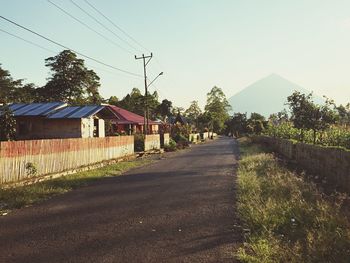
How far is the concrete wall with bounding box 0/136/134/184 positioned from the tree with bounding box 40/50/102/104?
45878 mm

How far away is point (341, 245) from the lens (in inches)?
263

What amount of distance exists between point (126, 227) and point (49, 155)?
10042 millimetres

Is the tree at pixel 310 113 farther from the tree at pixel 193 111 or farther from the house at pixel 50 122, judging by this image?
the tree at pixel 193 111

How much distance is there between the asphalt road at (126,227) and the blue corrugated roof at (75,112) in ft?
51.0

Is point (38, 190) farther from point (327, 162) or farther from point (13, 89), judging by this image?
point (13, 89)

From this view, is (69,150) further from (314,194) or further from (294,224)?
(294,224)

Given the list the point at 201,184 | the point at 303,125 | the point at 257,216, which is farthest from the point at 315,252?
the point at 303,125

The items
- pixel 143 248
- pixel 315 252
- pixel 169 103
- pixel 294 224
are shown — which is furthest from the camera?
pixel 169 103

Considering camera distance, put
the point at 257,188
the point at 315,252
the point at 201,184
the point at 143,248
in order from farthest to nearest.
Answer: the point at 201,184
the point at 257,188
the point at 143,248
the point at 315,252

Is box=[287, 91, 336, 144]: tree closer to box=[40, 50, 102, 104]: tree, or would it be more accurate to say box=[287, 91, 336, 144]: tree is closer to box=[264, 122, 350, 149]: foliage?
box=[264, 122, 350, 149]: foliage

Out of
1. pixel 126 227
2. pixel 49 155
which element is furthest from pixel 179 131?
pixel 126 227

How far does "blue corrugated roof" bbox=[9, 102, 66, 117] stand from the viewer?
2895 cm

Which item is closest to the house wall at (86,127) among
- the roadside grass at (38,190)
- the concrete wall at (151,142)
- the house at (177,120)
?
the concrete wall at (151,142)

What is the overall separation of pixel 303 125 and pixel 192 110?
123 m
